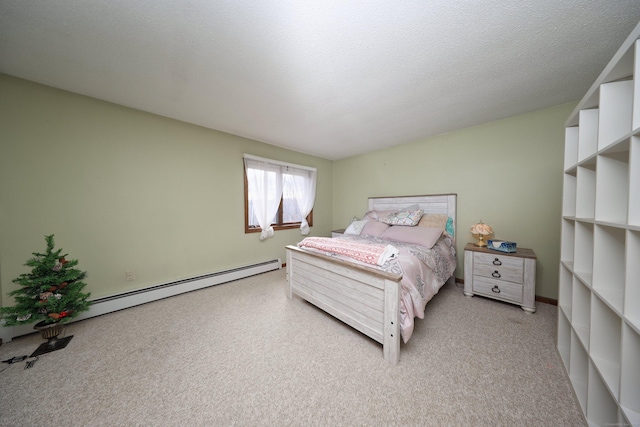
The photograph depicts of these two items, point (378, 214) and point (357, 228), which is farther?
point (378, 214)

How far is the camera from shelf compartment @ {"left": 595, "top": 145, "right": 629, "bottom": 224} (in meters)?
0.96

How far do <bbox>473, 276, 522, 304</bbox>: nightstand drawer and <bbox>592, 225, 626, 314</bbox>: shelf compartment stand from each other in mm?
1312

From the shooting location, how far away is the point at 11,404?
44.2 inches

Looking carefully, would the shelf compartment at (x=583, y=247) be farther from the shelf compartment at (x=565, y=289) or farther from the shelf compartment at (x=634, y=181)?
the shelf compartment at (x=634, y=181)

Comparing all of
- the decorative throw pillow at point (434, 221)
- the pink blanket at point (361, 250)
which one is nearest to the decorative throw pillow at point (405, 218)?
the decorative throw pillow at point (434, 221)

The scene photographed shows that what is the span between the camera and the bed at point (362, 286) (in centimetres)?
140

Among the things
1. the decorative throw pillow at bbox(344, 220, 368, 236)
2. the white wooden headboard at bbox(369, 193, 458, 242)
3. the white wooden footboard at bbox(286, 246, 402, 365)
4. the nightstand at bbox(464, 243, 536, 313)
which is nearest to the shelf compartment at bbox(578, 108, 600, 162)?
the nightstand at bbox(464, 243, 536, 313)

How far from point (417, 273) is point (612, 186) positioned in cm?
117

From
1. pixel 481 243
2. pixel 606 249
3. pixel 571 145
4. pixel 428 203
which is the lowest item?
pixel 481 243

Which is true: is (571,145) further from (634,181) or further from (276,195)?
(276,195)

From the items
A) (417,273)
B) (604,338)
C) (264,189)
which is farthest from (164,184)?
(604,338)

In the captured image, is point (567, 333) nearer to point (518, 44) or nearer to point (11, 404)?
point (518, 44)

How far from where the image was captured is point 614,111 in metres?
0.96

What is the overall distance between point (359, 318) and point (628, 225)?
148 cm
